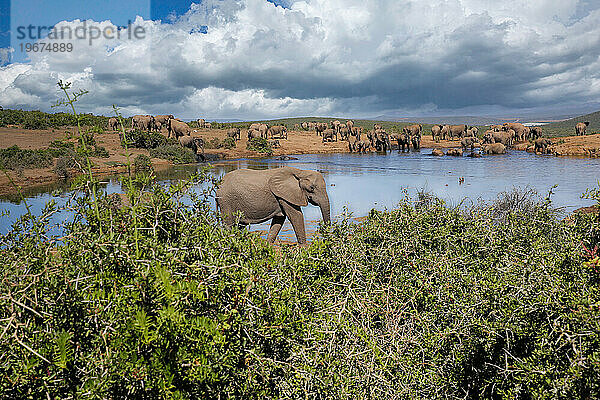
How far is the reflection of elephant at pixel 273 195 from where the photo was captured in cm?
931

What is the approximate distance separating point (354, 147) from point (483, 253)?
46.9 m

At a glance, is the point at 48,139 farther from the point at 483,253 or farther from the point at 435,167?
the point at 483,253

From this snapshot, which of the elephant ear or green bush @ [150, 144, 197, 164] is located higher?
green bush @ [150, 144, 197, 164]

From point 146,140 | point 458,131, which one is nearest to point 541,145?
point 458,131

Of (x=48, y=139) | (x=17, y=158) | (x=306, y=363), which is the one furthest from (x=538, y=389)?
(x=48, y=139)

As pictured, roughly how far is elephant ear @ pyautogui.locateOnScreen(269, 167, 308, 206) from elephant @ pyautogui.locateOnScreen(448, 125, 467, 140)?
206ft

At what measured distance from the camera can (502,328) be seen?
227 centimetres

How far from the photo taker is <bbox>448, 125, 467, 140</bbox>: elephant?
65.9 meters

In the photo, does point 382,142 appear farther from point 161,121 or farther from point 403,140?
point 161,121

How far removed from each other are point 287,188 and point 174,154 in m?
25.3

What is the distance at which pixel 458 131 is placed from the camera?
66.8 metres

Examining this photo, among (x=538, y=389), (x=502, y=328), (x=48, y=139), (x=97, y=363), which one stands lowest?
(x=538, y=389)

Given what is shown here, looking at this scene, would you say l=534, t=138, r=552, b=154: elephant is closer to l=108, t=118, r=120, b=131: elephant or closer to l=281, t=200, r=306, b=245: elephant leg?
l=281, t=200, r=306, b=245: elephant leg

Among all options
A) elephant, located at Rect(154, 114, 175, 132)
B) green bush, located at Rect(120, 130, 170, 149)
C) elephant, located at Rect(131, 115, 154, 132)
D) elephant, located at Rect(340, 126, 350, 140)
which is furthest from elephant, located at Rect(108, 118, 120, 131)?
elephant, located at Rect(340, 126, 350, 140)
